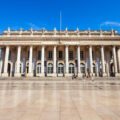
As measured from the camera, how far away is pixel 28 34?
33344mm

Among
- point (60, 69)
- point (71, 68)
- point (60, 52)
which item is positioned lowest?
point (60, 69)

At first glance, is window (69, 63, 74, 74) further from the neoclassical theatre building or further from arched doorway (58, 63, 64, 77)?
arched doorway (58, 63, 64, 77)

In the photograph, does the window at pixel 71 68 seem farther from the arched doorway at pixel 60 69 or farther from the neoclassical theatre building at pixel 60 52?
the arched doorway at pixel 60 69

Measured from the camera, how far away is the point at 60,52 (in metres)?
35.1

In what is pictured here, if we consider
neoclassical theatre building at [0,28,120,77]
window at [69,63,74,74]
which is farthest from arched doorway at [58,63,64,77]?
window at [69,63,74,74]

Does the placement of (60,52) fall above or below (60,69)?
above

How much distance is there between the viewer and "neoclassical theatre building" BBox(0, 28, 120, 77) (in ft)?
101

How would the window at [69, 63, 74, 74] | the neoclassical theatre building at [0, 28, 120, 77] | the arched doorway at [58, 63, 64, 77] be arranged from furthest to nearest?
the window at [69, 63, 74, 74], the arched doorway at [58, 63, 64, 77], the neoclassical theatre building at [0, 28, 120, 77]

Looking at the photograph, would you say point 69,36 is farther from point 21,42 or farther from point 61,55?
point 21,42

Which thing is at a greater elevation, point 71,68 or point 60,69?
point 71,68

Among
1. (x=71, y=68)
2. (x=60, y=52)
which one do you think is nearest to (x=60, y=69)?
(x=71, y=68)

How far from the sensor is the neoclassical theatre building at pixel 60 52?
1212 inches

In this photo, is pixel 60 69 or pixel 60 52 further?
pixel 60 52

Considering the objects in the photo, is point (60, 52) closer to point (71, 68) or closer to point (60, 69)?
point (60, 69)
